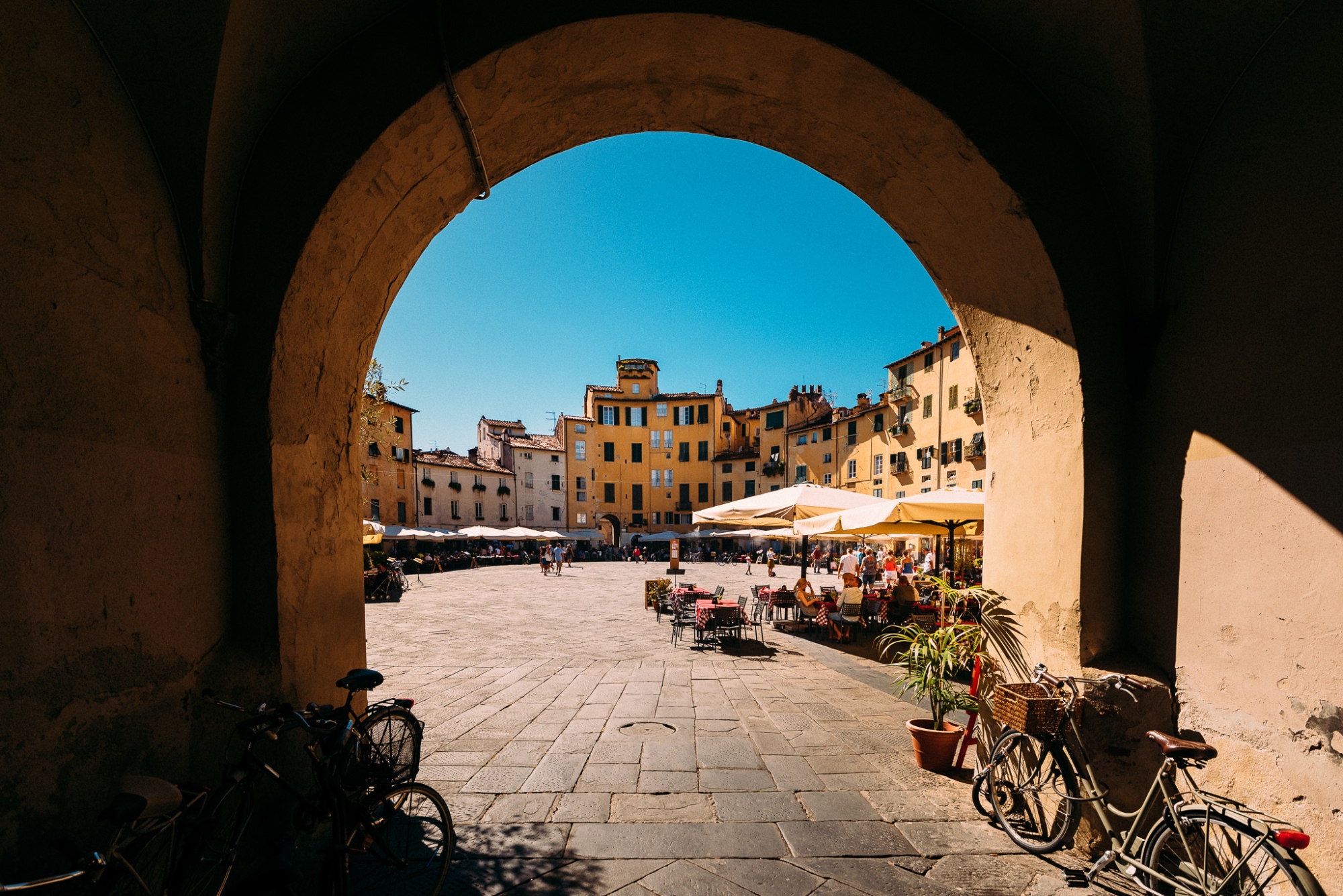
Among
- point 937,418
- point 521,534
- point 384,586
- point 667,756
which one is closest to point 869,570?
point 937,418

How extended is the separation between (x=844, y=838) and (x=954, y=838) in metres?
0.63

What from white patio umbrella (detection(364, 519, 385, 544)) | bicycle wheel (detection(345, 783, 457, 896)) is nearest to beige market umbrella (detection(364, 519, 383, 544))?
white patio umbrella (detection(364, 519, 385, 544))

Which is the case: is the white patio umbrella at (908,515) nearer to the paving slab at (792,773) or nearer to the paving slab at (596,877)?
the paving slab at (792,773)

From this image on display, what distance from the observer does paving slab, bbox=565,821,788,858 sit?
117 inches

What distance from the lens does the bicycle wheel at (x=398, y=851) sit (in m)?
2.70

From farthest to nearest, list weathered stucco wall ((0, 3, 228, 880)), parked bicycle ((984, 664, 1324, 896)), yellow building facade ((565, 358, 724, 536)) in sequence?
1. yellow building facade ((565, 358, 724, 536))
2. parked bicycle ((984, 664, 1324, 896))
3. weathered stucco wall ((0, 3, 228, 880))

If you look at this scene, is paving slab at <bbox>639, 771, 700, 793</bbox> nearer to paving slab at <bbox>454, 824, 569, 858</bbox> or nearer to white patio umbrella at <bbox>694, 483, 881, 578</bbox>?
paving slab at <bbox>454, 824, 569, 858</bbox>

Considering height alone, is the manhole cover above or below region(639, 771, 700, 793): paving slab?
below

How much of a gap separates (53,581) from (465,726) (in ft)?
11.4

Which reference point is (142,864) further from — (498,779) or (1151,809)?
(1151,809)

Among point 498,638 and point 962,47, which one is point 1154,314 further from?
point 498,638

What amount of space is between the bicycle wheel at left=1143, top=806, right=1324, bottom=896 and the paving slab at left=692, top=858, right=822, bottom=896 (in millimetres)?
1507

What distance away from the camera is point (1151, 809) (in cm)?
294

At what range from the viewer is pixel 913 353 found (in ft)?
92.8
